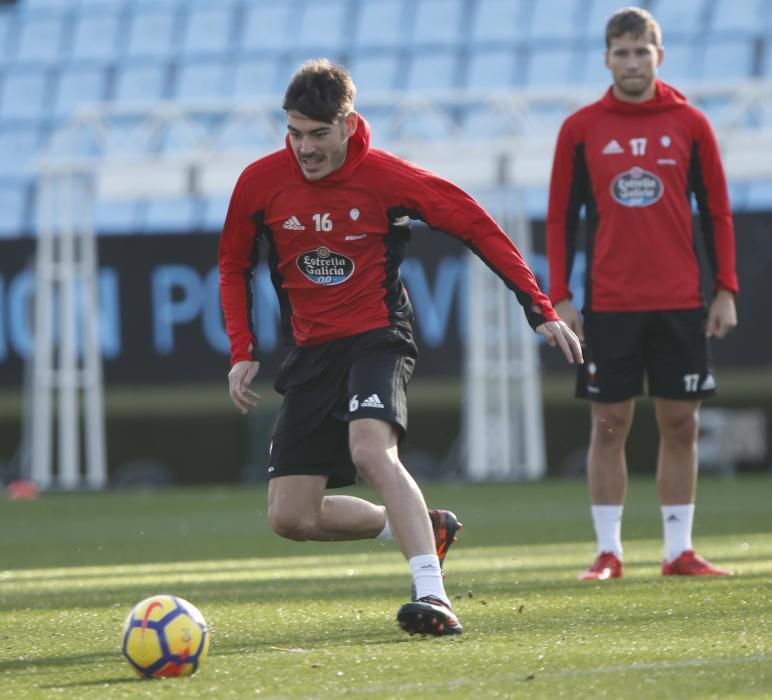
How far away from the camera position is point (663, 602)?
6.73m

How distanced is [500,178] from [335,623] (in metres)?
16.3

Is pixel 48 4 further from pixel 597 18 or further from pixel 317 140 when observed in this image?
pixel 317 140

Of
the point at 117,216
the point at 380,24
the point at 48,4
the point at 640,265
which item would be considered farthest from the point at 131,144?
the point at 48,4

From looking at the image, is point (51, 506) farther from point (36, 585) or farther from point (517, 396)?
point (36, 585)

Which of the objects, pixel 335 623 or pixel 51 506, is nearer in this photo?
pixel 335 623

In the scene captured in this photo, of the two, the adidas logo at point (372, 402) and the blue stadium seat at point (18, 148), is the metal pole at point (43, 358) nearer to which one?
the blue stadium seat at point (18, 148)

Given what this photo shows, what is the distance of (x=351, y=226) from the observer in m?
6.43

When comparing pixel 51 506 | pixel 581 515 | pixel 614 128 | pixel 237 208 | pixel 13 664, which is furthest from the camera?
pixel 51 506

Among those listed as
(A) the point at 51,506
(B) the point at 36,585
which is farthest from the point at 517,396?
(B) the point at 36,585

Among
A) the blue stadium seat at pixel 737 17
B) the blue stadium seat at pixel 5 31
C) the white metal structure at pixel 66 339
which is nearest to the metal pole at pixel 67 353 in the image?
the white metal structure at pixel 66 339

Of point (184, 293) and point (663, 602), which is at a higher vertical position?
point (184, 293)

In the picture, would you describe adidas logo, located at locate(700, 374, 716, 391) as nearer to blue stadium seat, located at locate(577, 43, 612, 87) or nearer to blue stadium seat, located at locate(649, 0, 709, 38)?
blue stadium seat, located at locate(577, 43, 612, 87)

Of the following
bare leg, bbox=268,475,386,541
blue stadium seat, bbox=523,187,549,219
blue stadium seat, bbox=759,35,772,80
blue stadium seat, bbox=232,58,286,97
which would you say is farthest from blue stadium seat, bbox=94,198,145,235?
bare leg, bbox=268,475,386,541

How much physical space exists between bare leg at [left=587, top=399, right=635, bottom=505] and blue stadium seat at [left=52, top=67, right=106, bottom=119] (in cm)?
3273
